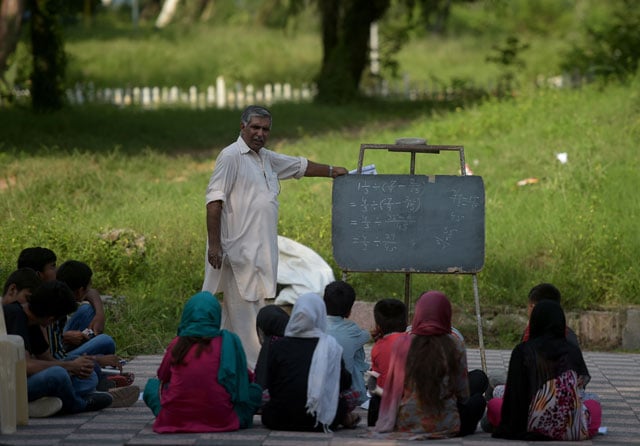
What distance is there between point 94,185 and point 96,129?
205 inches

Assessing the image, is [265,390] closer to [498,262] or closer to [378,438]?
[378,438]

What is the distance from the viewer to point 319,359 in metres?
6.66

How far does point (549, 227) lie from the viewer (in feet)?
42.3

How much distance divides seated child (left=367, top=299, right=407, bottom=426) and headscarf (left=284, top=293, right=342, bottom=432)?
325 millimetres

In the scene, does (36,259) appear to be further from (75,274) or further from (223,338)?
(223,338)

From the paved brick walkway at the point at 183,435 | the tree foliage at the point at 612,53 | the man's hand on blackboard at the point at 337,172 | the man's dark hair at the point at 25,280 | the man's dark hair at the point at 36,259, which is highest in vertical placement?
the tree foliage at the point at 612,53

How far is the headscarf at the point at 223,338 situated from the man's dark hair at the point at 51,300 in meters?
0.71

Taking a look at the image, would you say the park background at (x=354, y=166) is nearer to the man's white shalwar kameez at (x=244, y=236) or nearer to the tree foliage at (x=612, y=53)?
the tree foliage at (x=612, y=53)

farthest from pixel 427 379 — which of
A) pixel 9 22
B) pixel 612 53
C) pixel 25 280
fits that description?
pixel 612 53

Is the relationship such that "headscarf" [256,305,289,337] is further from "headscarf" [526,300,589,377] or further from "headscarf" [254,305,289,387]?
"headscarf" [526,300,589,377]

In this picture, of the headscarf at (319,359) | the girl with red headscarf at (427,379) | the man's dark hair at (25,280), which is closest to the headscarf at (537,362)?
the girl with red headscarf at (427,379)

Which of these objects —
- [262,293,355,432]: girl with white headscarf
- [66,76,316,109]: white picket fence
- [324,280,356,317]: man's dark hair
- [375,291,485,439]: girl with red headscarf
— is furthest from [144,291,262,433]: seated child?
[66,76,316,109]: white picket fence

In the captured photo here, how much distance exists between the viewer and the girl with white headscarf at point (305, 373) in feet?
21.8

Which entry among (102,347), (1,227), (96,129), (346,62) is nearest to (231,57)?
(346,62)
